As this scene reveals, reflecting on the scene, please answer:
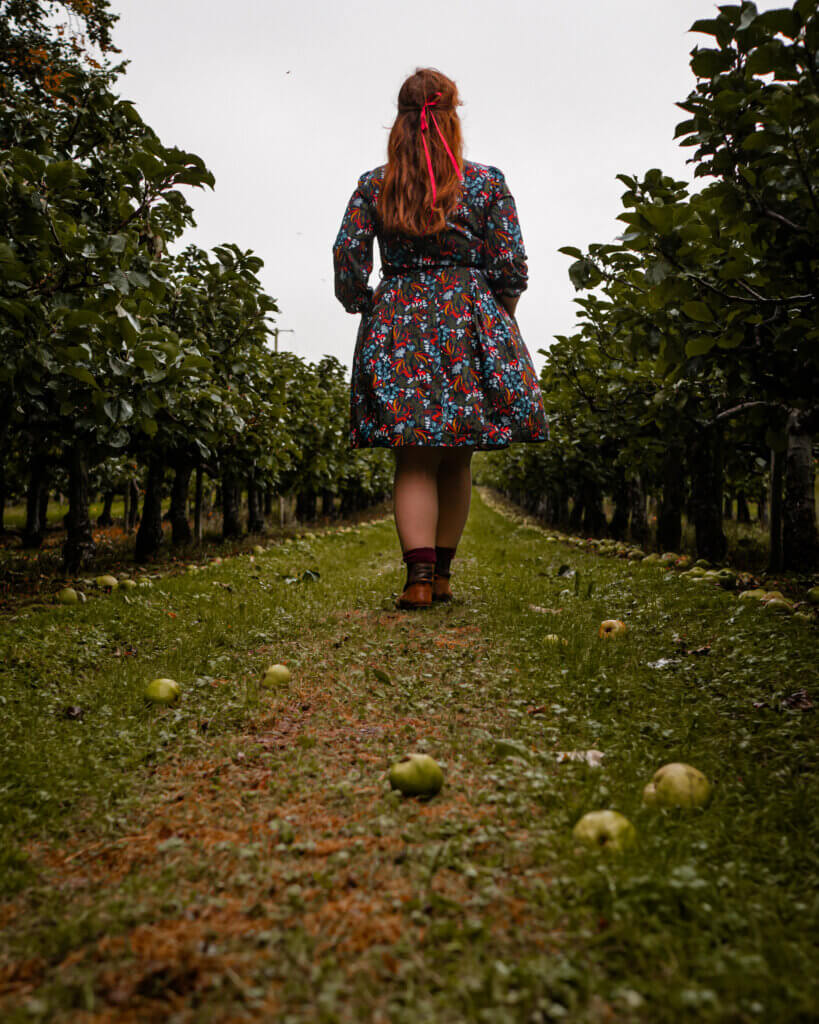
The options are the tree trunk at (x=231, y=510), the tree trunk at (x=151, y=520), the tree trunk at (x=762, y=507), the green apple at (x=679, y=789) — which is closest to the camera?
the green apple at (x=679, y=789)

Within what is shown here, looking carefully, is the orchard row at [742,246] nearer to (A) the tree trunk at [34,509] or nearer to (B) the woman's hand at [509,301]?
(B) the woman's hand at [509,301]

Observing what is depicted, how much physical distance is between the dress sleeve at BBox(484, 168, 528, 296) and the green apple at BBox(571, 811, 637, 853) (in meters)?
3.40

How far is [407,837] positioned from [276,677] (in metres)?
1.34

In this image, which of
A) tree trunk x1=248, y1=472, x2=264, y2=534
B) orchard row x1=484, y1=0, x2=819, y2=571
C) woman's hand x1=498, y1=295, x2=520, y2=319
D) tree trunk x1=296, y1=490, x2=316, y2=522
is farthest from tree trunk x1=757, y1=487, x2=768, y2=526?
woman's hand x1=498, y1=295, x2=520, y2=319

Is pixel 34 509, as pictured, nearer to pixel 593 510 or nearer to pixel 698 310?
pixel 593 510

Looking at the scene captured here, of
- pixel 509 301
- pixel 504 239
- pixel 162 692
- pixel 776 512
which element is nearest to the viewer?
pixel 162 692

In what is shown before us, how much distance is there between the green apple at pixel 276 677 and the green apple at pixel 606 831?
155cm

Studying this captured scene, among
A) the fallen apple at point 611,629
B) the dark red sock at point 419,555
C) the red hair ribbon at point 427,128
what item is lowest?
the fallen apple at point 611,629

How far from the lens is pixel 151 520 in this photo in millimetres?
8523

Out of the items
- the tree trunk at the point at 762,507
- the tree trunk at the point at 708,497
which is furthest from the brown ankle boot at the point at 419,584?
→ the tree trunk at the point at 762,507

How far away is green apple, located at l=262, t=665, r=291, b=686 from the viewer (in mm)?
2723

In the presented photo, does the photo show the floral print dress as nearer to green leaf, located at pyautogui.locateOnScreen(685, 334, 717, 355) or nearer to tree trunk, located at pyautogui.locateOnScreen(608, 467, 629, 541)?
green leaf, located at pyautogui.locateOnScreen(685, 334, 717, 355)

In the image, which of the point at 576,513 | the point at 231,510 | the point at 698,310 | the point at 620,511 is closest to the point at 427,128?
the point at 698,310

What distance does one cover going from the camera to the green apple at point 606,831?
145cm
